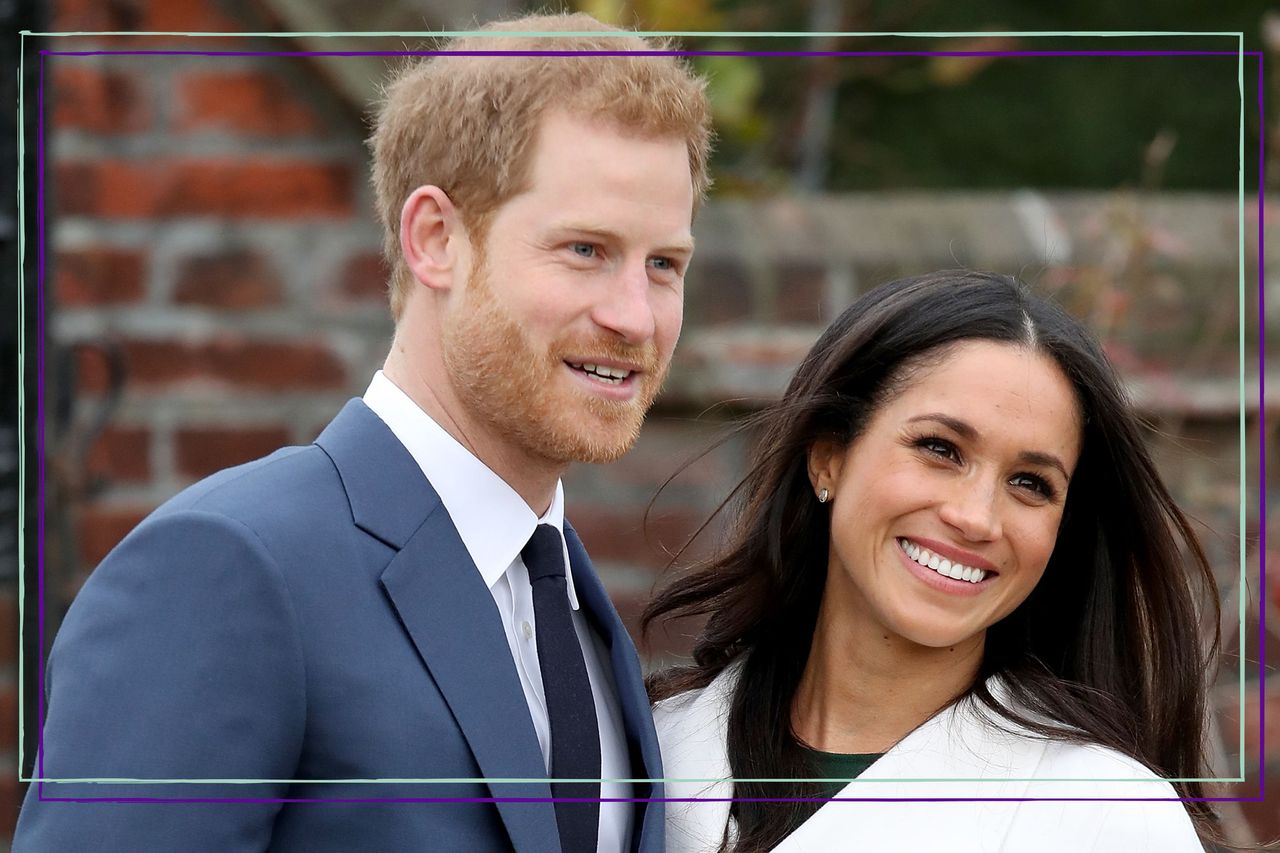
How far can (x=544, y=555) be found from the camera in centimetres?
194

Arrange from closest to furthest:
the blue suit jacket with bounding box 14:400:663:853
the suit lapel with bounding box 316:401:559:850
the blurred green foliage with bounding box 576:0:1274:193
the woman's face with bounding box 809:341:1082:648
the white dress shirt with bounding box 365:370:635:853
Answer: the blue suit jacket with bounding box 14:400:663:853 < the suit lapel with bounding box 316:401:559:850 < the white dress shirt with bounding box 365:370:635:853 < the woman's face with bounding box 809:341:1082:648 < the blurred green foliage with bounding box 576:0:1274:193

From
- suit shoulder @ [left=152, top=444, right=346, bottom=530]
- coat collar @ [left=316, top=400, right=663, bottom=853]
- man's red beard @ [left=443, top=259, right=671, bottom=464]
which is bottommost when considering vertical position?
coat collar @ [left=316, top=400, right=663, bottom=853]

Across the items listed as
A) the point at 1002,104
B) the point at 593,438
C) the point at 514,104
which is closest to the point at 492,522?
the point at 593,438

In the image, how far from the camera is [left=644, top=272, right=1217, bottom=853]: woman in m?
1.99

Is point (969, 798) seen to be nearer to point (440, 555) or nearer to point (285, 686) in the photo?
point (440, 555)

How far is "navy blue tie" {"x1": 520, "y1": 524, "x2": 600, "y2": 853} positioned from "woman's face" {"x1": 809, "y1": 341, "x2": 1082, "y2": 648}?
40 centimetres

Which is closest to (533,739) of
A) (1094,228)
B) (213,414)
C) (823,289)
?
(213,414)

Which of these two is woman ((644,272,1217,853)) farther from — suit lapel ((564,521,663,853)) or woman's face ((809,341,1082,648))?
suit lapel ((564,521,663,853))

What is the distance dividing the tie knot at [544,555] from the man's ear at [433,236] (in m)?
0.31

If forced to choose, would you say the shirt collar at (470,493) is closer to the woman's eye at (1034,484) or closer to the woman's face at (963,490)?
the woman's face at (963,490)

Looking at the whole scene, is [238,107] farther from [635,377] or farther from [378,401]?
[635,377]

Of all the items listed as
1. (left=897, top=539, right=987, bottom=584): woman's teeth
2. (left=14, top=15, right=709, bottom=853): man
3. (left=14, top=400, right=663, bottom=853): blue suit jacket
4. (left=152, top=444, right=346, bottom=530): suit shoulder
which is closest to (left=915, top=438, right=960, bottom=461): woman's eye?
(left=897, top=539, right=987, bottom=584): woman's teeth

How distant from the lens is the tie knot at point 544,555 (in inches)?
76.0

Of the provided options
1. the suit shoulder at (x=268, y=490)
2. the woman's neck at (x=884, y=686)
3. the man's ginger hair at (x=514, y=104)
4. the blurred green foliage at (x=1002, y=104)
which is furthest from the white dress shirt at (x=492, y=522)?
the blurred green foliage at (x=1002, y=104)
